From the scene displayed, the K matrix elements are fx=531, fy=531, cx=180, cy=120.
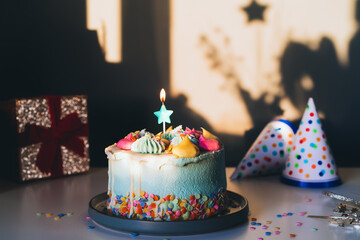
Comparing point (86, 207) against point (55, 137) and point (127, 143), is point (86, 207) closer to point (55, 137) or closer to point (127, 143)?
point (127, 143)

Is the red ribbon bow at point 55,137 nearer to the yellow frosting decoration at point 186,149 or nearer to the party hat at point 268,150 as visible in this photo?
the party hat at point 268,150

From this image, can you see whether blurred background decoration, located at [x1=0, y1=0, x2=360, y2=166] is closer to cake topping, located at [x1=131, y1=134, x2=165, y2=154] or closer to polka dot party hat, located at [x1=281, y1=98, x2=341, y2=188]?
polka dot party hat, located at [x1=281, y1=98, x2=341, y2=188]

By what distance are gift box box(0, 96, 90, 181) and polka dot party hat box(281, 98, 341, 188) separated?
779mm

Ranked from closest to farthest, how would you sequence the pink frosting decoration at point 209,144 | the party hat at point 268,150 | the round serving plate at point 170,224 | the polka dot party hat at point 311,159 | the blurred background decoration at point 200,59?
the round serving plate at point 170,224 → the pink frosting decoration at point 209,144 → the polka dot party hat at point 311,159 → the party hat at point 268,150 → the blurred background decoration at point 200,59

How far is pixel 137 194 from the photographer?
1392 millimetres

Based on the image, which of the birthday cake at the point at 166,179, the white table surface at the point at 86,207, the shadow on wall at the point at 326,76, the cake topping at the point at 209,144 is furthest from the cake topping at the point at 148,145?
the shadow on wall at the point at 326,76

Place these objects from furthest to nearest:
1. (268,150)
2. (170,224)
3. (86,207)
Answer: (268,150) → (86,207) → (170,224)

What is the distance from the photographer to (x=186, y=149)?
1.37 m

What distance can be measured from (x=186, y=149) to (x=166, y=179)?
3.7 inches

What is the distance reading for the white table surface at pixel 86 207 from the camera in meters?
1.37

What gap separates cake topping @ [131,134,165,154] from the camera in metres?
1.40

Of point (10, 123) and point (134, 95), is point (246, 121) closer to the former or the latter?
point (134, 95)

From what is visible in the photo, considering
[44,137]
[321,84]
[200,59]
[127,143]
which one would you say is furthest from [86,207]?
[321,84]

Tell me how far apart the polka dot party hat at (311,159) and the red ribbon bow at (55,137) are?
78 cm
